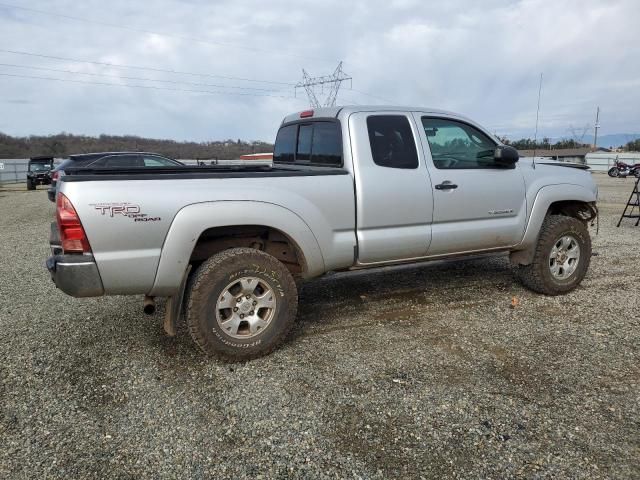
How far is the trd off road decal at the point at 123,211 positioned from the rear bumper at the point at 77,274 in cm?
32

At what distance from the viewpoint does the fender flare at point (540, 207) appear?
4953 mm

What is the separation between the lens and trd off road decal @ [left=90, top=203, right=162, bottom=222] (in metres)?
3.12

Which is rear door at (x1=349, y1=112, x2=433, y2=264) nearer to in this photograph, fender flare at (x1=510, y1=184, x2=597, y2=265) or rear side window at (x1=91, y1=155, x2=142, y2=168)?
fender flare at (x1=510, y1=184, x2=597, y2=265)

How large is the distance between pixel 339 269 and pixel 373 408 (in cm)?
139

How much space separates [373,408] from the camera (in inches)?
119

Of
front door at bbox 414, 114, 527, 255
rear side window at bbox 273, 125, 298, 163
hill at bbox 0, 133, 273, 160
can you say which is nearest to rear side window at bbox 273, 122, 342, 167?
rear side window at bbox 273, 125, 298, 163

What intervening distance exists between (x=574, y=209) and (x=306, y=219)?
11.6 feet

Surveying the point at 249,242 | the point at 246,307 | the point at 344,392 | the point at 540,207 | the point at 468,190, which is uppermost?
the point at 468,190

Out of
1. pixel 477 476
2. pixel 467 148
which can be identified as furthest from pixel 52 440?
pixel 467 148

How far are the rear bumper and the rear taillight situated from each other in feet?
0.21

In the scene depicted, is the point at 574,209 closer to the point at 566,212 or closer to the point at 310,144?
the point at 566,212

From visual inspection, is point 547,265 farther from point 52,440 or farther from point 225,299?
point 52,440

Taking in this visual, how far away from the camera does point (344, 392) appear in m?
3.23

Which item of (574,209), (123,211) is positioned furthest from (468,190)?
(123,211)
